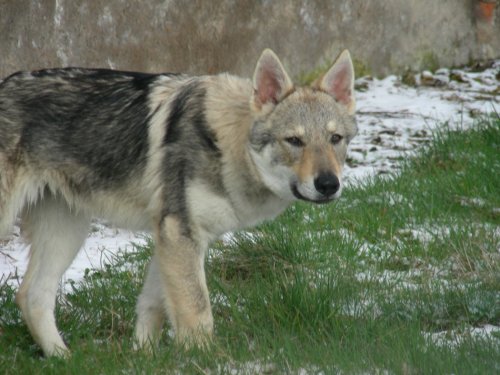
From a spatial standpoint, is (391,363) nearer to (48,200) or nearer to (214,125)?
(214,125)

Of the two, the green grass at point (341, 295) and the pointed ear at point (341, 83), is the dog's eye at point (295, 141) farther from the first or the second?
the green grass at point (341, 295)

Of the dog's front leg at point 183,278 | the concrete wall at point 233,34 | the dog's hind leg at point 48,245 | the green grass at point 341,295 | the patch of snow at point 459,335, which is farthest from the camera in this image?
the concrete wall at point 233,34

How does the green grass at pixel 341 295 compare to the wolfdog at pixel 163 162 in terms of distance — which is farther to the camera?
the wolfdog at pixel 163 162

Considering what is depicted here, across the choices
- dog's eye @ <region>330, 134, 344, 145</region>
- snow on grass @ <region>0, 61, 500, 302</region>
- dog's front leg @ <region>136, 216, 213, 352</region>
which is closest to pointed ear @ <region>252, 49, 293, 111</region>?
dog's eye @ <region>330, 134, 344, 145</region>

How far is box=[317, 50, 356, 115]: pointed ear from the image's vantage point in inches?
183

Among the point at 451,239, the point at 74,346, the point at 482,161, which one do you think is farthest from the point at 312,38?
the point at 74,346

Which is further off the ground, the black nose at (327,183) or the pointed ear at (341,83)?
the pointed ear at (341,83)

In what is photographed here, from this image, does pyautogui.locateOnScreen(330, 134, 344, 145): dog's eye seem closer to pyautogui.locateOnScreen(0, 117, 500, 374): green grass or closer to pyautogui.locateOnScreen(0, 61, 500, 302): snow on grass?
pyautogui.locateOnScreen(0, 117, 500, 374): green grass

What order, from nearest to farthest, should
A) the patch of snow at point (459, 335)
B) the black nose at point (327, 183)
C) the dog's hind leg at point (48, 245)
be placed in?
the patch of snow at point (459, 335), the black nose at point (327, 183), the dog's hind leg at point (48, 245)

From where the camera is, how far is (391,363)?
3.68 metres

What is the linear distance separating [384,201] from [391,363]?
9.31ft

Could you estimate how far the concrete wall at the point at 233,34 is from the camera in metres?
7.48

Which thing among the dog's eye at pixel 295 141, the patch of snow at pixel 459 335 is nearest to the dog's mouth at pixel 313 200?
the dog's eye at pixel 295 141

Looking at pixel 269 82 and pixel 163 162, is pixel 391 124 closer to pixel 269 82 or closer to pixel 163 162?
pixel 269 82
